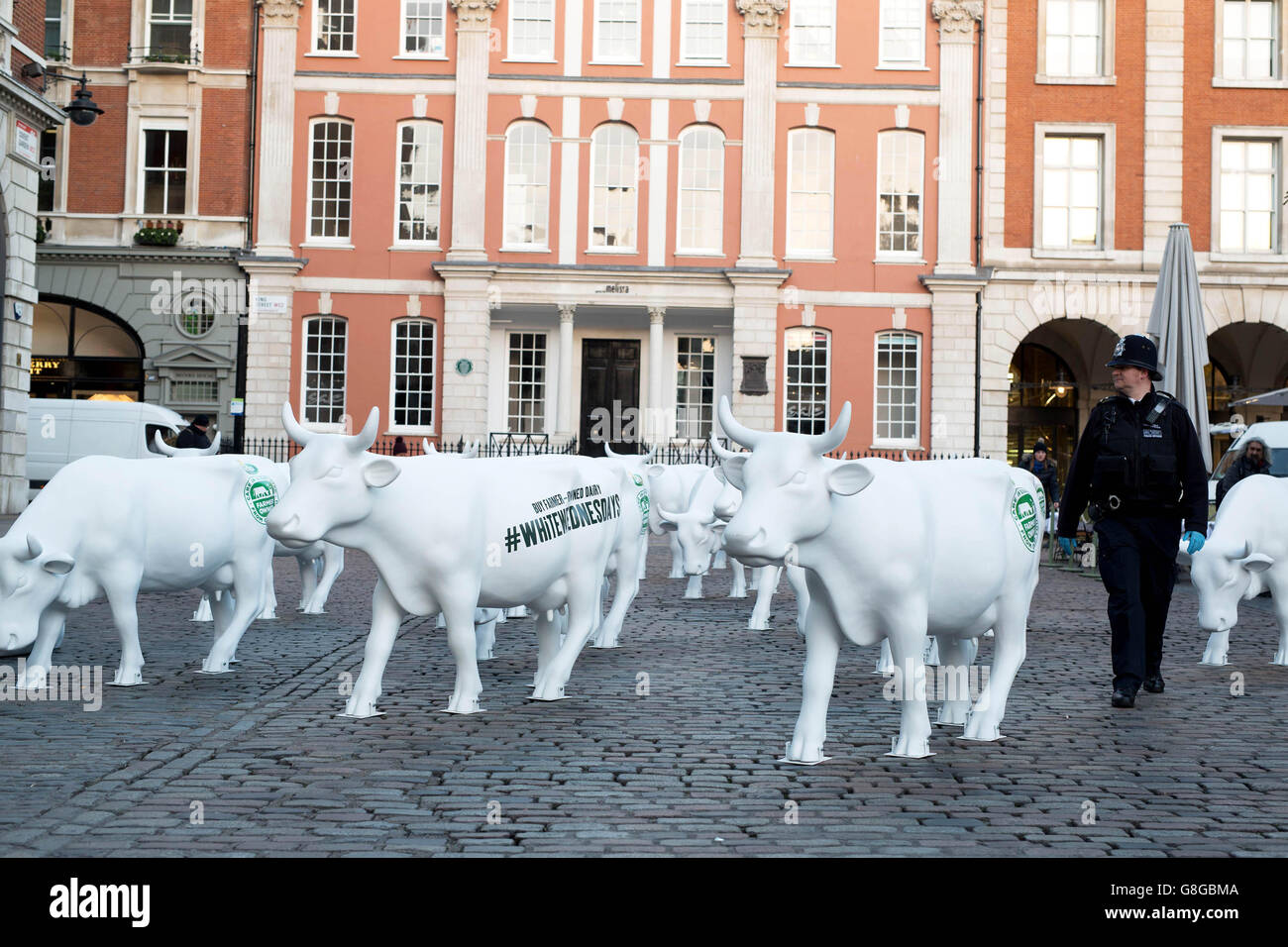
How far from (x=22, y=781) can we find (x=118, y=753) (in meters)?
0.62

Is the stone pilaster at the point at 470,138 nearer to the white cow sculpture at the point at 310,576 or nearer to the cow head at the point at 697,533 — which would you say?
the cow head at the point at 697,533

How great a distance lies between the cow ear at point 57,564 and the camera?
8.04 meters


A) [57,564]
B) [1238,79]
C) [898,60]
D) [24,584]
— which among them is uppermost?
[898,60]

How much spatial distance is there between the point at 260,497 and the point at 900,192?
2751 cm

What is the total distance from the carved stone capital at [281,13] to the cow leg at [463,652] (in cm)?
2974

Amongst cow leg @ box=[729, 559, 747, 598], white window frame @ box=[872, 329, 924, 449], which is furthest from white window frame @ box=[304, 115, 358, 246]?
cow leg @ box=[729, 559, 747, 598]

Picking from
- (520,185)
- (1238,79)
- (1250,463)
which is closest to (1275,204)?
(1238,79)

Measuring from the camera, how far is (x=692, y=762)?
6570 mm

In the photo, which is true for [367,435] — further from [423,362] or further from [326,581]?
Answer: [423,362]

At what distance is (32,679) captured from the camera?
8227 millimetres

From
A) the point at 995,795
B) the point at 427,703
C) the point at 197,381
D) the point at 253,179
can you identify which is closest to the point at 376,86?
the point at 253,179
